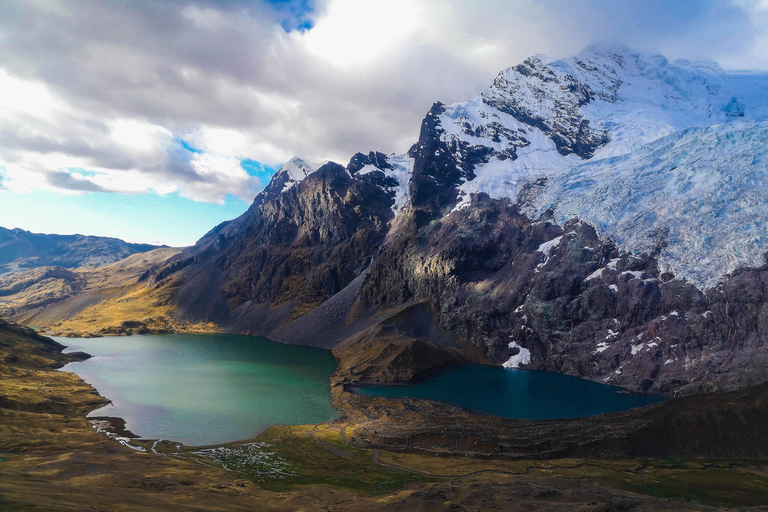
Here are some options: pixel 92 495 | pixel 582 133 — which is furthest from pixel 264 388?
pixel 582 133

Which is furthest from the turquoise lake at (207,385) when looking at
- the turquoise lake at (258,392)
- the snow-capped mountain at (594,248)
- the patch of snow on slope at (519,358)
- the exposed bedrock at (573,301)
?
the patch of snow on slope at (519,358)

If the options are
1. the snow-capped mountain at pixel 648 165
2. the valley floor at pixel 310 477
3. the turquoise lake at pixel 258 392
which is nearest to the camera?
the valley floor at pixel 310 477

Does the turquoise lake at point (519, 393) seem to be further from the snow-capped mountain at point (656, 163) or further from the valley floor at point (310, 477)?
the snow-capped mountain at point (656, 163)

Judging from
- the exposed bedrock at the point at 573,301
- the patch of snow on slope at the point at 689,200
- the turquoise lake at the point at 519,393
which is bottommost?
the turquoise lake at the point at 519,393

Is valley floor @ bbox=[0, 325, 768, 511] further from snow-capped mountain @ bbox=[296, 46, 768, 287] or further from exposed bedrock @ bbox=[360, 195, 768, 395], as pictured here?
snow-capped mountain @ bbox=[296, 46, 768, 287]

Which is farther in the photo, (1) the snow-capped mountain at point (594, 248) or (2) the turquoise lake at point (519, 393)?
(1) the snow-capped mountain at point (594, 248)

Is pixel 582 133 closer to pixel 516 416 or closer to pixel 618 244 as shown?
pixel 618 244

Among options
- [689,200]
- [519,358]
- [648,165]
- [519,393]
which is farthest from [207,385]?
[648,165]
